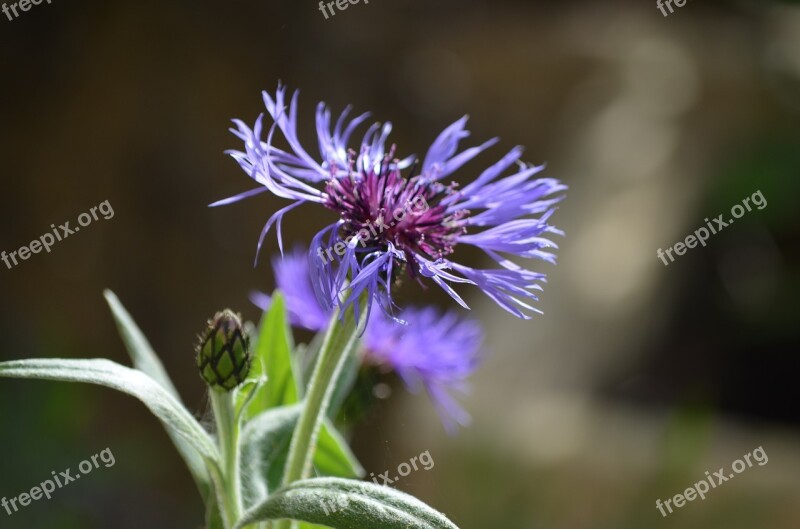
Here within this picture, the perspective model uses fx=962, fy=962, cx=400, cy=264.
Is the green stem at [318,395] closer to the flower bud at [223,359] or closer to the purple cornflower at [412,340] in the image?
the flower bud at [223,359]

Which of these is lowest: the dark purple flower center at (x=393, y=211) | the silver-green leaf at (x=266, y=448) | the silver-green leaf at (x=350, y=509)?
the silver-green leaf at (x=350, y=509)

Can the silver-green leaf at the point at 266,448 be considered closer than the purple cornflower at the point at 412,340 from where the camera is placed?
Yes

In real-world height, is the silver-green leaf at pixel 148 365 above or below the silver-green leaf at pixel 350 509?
above

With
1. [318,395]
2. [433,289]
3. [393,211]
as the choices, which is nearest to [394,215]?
[393,211]

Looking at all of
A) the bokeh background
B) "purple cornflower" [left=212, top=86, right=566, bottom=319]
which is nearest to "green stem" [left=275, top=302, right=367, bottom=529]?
"purple cornflower" [left=212, top=86, right=566, bottom=319]

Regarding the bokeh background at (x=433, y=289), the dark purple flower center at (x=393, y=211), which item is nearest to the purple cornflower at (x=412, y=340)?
the dark purple flower center at (x=393, y=211)

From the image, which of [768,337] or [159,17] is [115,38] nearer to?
[159,17]

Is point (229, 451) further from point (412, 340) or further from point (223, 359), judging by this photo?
point (412, 340)

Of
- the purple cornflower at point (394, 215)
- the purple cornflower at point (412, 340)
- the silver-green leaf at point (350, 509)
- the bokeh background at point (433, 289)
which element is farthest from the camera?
the bokeh background at point (433, 289)
